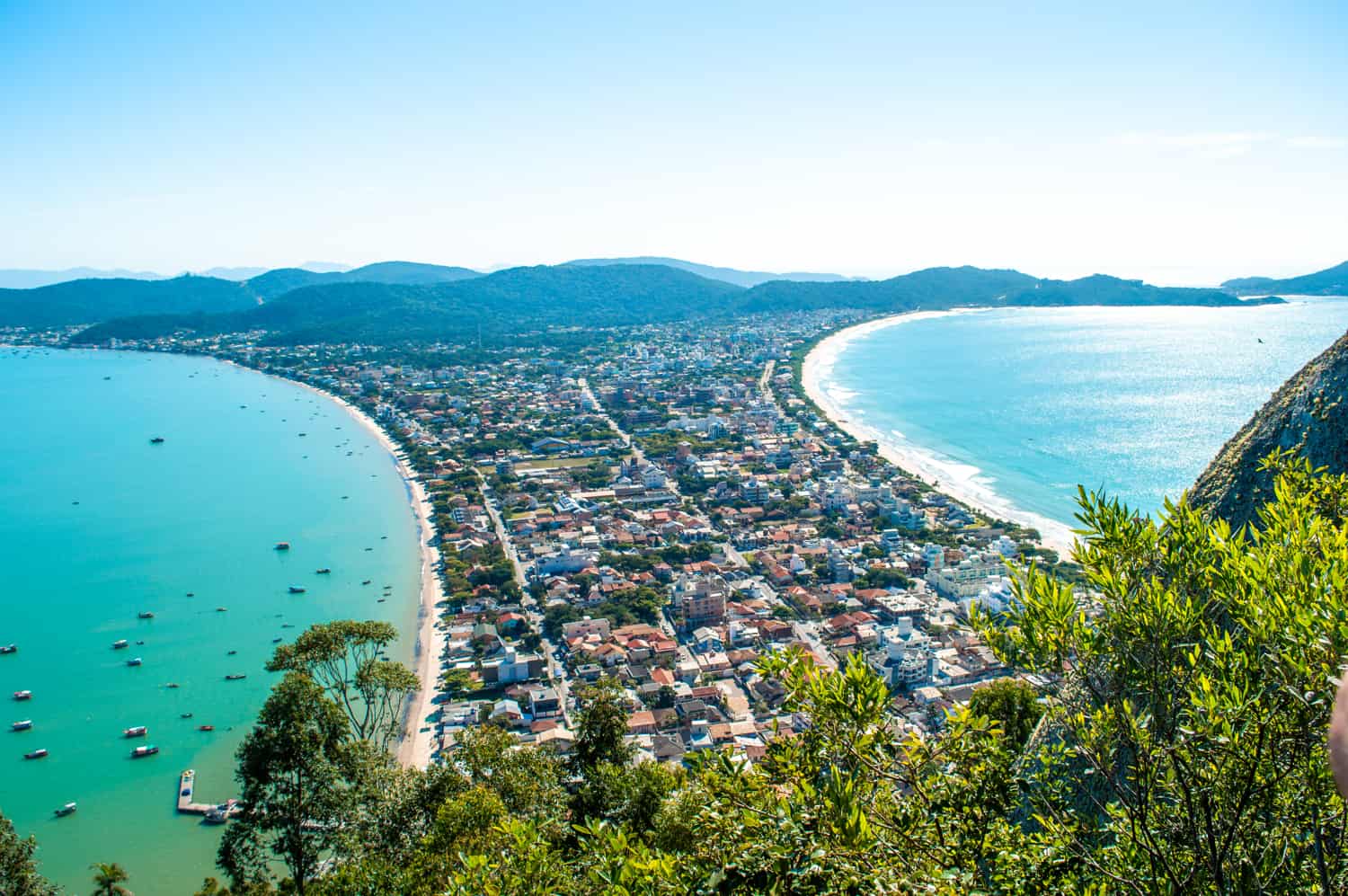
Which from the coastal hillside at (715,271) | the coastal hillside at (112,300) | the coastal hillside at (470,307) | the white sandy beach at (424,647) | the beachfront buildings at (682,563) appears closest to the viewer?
the white sandy beach at (424,647)

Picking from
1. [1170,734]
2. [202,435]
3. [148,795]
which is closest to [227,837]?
[148,795]

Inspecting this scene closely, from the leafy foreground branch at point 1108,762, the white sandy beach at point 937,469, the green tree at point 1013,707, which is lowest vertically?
the white sandy beach at point 937,469

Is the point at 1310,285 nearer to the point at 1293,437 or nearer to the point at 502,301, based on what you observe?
the point at 502,301

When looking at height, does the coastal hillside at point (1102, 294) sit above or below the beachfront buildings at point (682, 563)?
above

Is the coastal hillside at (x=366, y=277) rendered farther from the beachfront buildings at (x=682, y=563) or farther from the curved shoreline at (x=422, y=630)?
the curved shoreline at (x=422, y=630)

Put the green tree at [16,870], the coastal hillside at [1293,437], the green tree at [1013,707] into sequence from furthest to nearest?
the green tree at [1013,707] → the green tree at [16,870] → the coastal hillside at [1293,437]

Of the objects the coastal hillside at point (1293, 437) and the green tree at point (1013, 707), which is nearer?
the coastal hillside at point (1293, 437)

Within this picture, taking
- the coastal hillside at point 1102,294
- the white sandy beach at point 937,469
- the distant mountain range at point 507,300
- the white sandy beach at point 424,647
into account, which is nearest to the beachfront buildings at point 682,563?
the white sandy beach at point 424,647
